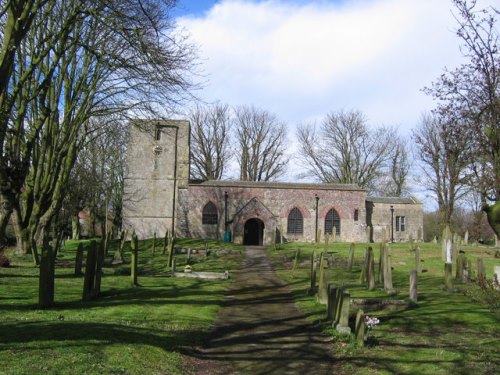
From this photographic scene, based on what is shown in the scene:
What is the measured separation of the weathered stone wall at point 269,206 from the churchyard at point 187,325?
23819mm

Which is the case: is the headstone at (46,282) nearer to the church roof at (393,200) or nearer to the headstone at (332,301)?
the headstone at (332,301)

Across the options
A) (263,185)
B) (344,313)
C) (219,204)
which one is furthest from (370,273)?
(263,185)

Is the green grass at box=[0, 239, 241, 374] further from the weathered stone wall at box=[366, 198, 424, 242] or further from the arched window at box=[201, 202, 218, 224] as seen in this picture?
the weathered stone wall at box=[366, 198, 424, 242]

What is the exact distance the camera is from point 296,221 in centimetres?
4403

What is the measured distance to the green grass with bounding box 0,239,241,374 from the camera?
6.46 metres

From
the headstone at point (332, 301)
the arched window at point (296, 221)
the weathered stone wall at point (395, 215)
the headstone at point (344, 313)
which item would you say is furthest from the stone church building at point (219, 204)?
the headstone at point (344, 313)

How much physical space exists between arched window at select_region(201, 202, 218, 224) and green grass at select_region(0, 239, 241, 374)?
2487cm

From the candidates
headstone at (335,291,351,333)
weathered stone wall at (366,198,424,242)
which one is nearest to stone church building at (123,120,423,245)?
weathered stone wall at (366,198,424,242)

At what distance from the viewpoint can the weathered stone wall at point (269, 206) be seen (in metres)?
42.5

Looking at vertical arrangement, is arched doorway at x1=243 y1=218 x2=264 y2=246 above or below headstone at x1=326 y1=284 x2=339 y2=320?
above

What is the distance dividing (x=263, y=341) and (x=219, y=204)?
33920 millimetres

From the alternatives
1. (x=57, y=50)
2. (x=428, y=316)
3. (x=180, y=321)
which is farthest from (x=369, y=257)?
(x=57, y=50)

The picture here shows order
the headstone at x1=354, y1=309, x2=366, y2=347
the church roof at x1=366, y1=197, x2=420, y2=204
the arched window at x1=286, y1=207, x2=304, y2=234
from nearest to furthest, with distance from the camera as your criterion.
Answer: the headstone at x1=354, y1=309, x2=366, y2=347 < the arched window at x1=286, y1=207, x2=304, y2=234 < the church roof at x1=366, y1=197, x2=420, y2=204

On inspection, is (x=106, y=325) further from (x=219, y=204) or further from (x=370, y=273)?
(x=219, y=204)
